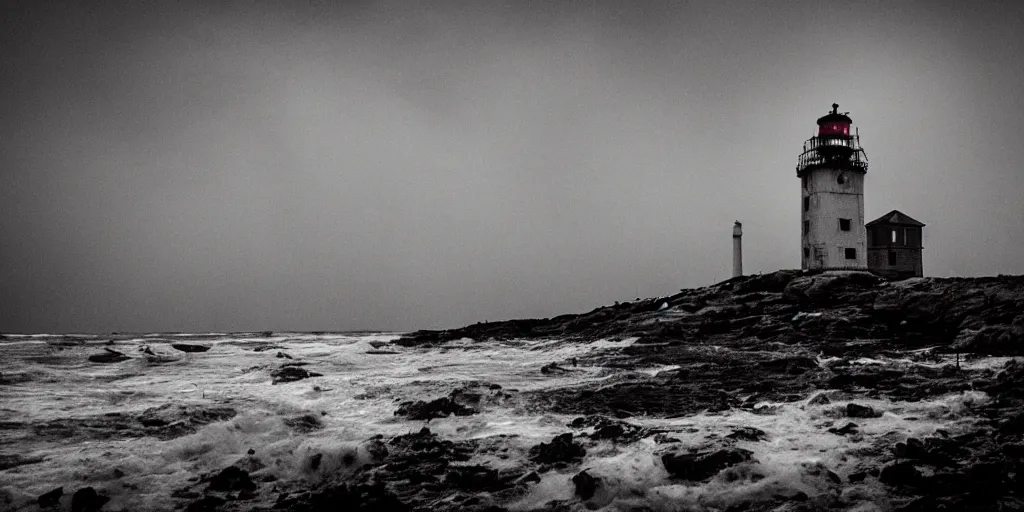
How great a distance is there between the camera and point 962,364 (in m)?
13.3

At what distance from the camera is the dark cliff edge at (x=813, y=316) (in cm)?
1702

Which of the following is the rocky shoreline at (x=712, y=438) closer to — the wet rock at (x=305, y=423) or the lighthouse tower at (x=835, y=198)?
the wet rock at (x=305, y=423)

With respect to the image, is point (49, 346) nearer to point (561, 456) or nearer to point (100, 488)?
point (100, 488)

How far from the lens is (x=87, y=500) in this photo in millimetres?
6395

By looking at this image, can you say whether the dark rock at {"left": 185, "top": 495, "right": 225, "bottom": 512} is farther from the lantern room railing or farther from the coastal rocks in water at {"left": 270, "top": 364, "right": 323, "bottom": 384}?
the lantern room railing

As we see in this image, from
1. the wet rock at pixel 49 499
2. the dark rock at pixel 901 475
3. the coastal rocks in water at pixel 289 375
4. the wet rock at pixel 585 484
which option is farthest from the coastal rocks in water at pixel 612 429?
the coastal rocks in water at pixel 289 375

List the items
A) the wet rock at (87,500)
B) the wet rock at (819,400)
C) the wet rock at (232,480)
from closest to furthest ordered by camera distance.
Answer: the wet rock at (87,500)
the wet rock at (232,480)
the wet rock at (819,400)

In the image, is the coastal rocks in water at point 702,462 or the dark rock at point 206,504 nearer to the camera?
the dark rock at point 206,504

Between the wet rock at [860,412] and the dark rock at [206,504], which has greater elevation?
the wet rock at [860,412]

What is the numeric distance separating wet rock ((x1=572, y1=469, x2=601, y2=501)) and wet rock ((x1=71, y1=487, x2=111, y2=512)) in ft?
17.5

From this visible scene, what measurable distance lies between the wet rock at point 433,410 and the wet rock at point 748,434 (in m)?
4.51

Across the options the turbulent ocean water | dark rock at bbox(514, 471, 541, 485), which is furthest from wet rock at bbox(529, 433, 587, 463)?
dark rock at bbox(514, 471, 541, 485)

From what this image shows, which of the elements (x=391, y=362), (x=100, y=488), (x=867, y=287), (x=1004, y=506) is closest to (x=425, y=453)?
(x=100, y=488)

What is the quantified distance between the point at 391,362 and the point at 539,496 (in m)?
13.8
